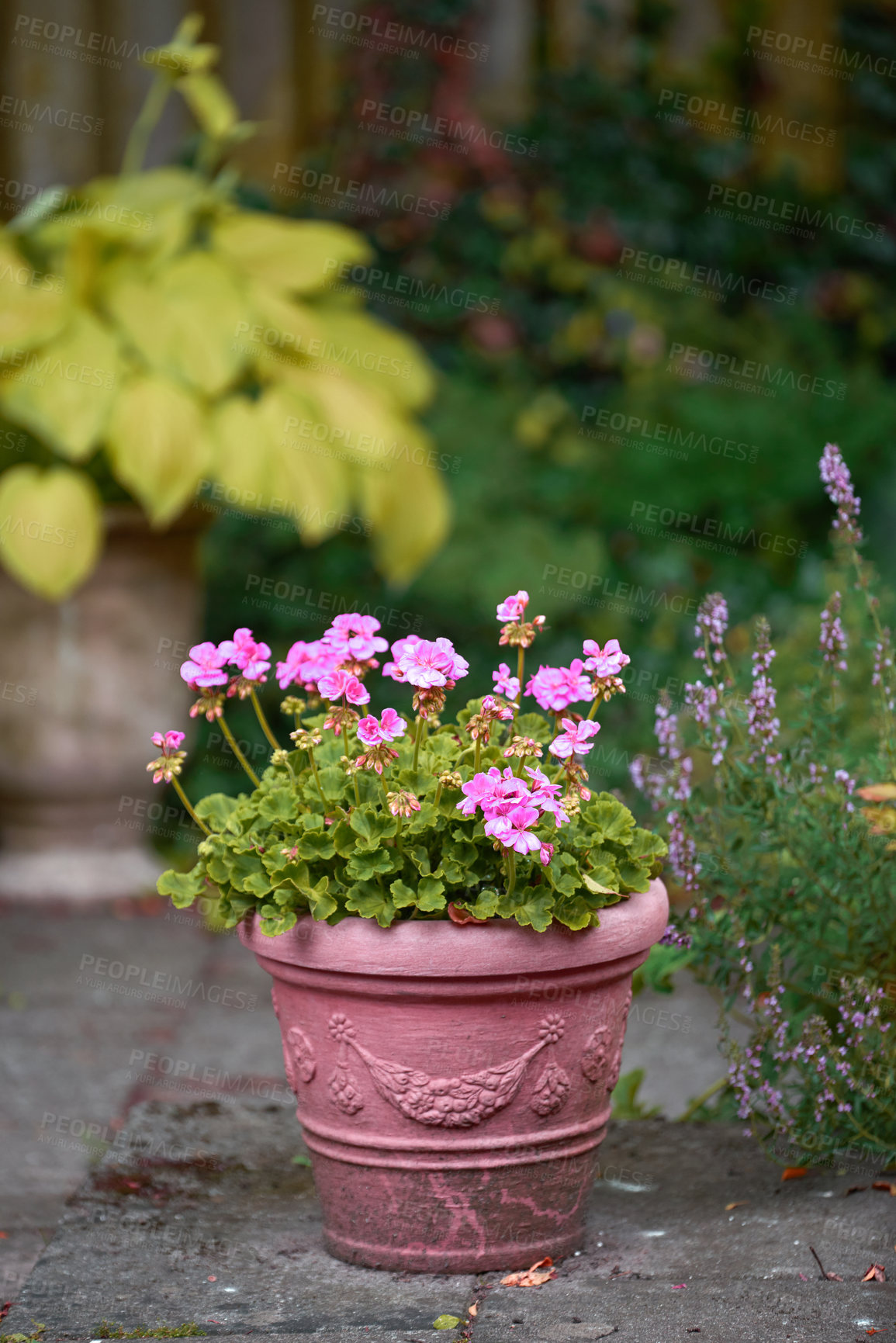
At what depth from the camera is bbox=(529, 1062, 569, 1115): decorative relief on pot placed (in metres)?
1.73

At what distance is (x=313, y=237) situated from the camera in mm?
3906

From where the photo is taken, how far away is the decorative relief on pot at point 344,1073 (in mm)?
1745

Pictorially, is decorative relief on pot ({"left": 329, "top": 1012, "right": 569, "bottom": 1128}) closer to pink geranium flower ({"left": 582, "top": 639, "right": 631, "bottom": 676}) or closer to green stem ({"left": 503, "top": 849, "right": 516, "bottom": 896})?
green stem ({"left": 503, "top": 849, "right": 516, "bottom": 896})

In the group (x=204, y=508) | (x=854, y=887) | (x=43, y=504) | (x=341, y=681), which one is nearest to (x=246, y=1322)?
(x=341, y=681)

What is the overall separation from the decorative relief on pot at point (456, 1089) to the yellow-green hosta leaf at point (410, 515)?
2.34 metres

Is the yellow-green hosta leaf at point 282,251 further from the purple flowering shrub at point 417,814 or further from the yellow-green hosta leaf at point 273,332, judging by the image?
the purple flowering shrub at point 417,814

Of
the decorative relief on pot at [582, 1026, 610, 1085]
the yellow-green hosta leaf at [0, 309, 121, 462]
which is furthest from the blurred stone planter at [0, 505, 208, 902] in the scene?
the decorative relief on pot at [582, 1026, 610, 1085]

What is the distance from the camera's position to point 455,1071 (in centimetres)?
171

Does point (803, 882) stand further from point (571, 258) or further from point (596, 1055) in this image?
point (571, 258)

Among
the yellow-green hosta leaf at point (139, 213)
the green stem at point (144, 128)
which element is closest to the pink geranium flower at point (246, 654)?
the yellow-green hosta leaf at point (139, 213)

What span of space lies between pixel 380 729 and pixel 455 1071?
41cm

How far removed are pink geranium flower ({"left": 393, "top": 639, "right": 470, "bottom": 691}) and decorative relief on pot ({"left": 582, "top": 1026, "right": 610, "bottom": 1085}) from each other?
480 mm

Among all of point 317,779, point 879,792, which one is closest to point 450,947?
point 317,779

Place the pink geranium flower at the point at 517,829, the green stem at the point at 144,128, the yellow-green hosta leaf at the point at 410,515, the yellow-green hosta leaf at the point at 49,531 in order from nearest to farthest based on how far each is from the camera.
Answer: the pink geranium flower at the point at 517,829 → the yellow-green hosta leaf at the point at 49,531 → the yellow-green hosta leaf at the point at 410,515 → the green stem at the point at 144,128
